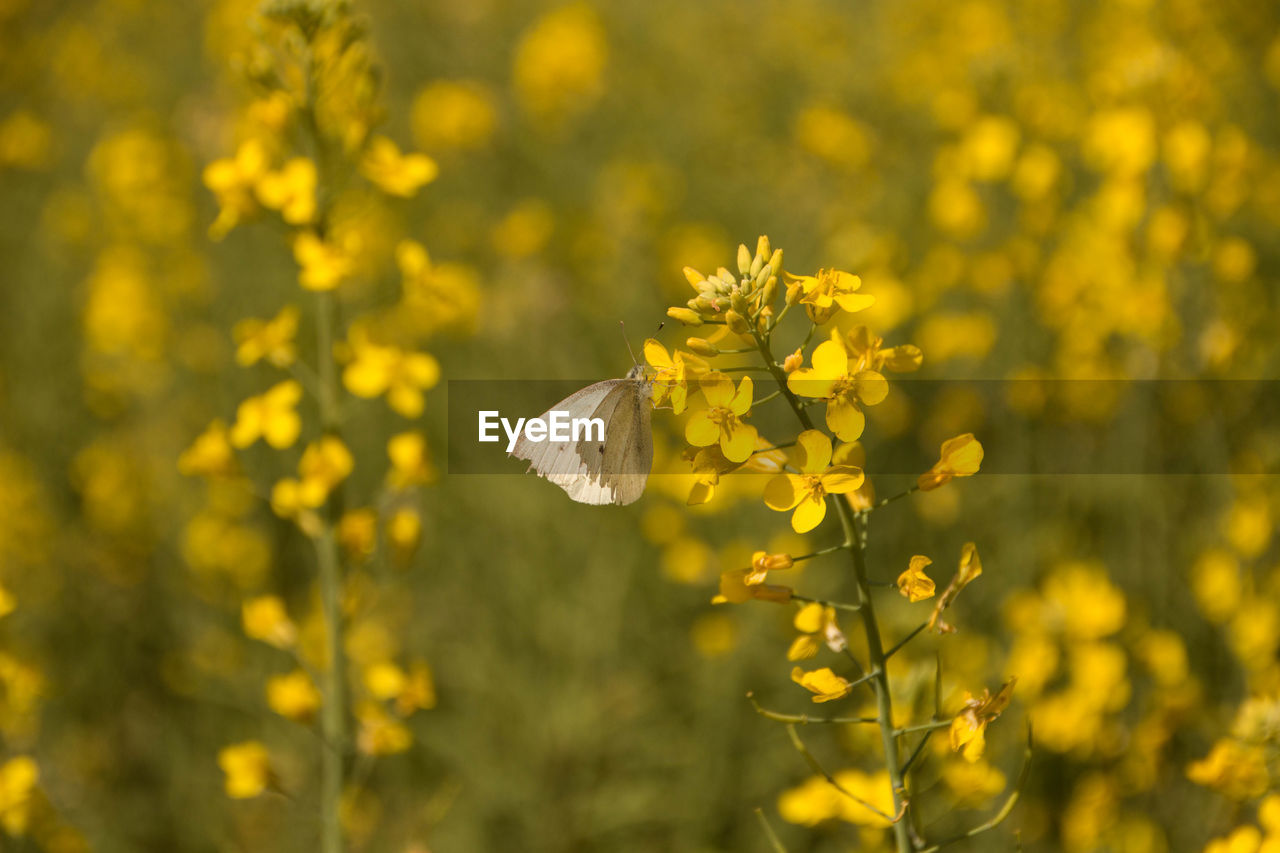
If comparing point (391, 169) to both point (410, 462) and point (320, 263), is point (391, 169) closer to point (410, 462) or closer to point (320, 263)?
point (320, 263)

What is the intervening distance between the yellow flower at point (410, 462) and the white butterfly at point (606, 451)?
2.17ft

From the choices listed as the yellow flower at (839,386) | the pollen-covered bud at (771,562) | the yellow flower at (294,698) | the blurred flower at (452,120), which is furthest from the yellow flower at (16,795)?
the blurred flower at (452,120)

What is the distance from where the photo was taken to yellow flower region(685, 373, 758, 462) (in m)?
1.42

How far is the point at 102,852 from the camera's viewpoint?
143 inches

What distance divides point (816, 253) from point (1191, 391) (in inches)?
87.4

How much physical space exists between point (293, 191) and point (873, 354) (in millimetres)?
1700

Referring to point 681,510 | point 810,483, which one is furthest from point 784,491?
point 681,510

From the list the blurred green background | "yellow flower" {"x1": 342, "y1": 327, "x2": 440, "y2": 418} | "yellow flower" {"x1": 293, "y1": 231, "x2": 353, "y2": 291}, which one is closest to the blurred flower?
the blurred green background

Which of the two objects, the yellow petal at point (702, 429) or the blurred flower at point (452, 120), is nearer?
the yellow petal at point (702, 429)

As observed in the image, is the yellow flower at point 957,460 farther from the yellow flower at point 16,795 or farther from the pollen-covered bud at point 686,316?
the yellow flower at point 16,795

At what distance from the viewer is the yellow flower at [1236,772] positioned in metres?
2.00

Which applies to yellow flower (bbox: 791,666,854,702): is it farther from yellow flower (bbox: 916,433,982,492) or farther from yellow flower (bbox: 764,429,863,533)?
yellow flower (bbox: 916,433,982,492)

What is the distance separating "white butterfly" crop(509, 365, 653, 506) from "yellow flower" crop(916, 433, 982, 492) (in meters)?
0.65

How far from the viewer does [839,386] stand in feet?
4.67
